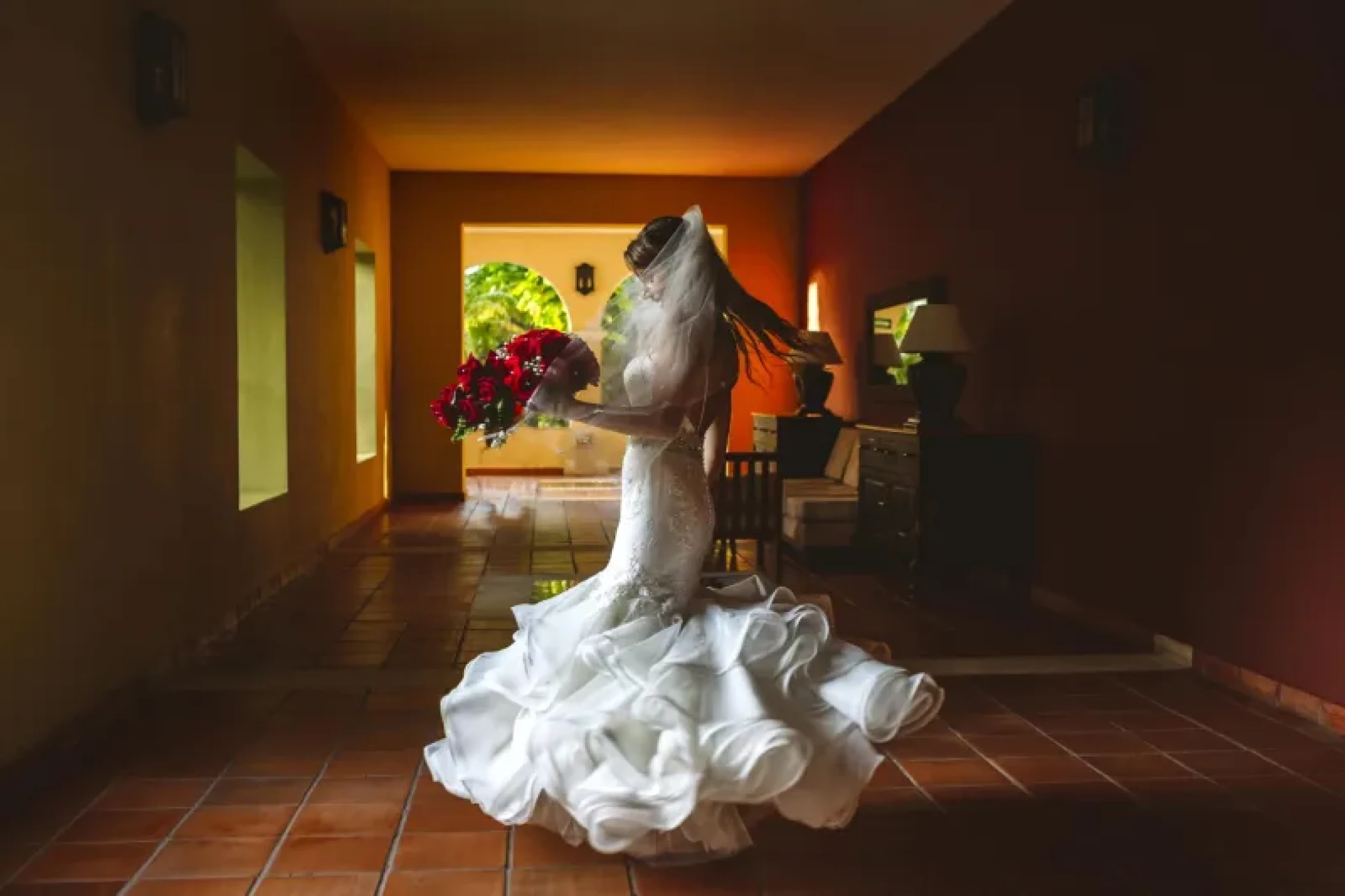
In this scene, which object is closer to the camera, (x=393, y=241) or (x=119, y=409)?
(x=119, y=409)

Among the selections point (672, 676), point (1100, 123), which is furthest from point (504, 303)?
point (672, 676)

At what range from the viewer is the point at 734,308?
89.7 inches

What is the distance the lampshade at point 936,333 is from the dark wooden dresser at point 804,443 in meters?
2.37

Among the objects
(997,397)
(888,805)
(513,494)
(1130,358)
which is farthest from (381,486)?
(888,805)

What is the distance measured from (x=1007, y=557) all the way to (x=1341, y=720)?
6.94ft

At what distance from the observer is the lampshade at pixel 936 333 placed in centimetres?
545

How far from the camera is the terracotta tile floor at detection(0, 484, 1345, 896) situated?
7.64 ft

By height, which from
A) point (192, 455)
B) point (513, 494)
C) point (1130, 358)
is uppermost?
point (1130, 358)

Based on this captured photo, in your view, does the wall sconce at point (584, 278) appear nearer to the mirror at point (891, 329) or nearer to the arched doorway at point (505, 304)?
the arched doorway at point (505, 304)

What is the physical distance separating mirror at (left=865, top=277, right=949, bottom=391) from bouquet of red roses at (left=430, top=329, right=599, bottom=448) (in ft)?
15.3

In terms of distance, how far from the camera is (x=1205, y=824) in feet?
8.66

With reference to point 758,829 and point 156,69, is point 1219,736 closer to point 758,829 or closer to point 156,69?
point 758,829

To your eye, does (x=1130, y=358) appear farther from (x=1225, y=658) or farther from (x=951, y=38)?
(x=951, y=38)

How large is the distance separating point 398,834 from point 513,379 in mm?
1113
